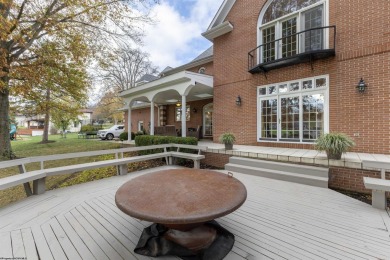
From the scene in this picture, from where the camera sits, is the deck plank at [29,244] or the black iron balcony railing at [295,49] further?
the black iron balcony railing at [295,49]

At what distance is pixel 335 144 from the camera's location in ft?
14.1

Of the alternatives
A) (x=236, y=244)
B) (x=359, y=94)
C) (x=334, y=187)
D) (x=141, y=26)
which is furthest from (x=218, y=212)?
(x=141, y=26)

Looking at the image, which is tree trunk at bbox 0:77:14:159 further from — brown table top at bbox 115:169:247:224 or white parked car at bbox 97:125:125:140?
white parked car at bbox 97:125:125:140

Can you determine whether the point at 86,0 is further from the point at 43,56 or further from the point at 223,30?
the point at 223,30

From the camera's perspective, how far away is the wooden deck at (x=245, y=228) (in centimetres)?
201

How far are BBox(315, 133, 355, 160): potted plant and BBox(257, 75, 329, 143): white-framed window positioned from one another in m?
1.85

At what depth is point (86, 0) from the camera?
742 centimetres

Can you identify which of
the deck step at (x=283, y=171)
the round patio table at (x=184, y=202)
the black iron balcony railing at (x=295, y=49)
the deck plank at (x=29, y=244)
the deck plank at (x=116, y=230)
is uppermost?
the black iron balcony railing at (x=295, y=49)

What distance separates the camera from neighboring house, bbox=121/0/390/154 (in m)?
5.21

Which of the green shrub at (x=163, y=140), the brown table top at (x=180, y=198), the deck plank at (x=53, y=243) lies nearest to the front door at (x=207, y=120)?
the green shrub at (x=163, y=140)

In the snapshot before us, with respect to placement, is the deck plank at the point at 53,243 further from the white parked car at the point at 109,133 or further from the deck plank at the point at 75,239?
the white parked car at the point at 109,133

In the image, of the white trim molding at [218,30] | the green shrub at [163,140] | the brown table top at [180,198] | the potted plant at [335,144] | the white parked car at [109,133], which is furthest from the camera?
the white parked car at [109,133]

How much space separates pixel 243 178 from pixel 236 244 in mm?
2890

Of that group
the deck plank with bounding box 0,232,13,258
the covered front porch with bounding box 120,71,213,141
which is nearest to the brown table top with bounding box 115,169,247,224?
the deck plank with bounding box 0,232,13,258
